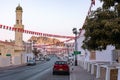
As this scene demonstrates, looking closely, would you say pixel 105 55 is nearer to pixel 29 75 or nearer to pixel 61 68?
pixel 61 68

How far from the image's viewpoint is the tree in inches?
664

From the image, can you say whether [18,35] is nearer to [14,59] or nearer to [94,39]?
[14,59]

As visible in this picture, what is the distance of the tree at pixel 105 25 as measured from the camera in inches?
664

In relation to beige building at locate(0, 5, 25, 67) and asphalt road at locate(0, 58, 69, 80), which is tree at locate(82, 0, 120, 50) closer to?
asphalt road at locate(0, 58, 69, 80)

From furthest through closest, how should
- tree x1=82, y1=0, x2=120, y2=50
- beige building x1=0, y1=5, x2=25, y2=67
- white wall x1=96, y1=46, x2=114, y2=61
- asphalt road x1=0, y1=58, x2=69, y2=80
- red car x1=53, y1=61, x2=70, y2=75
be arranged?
beige building x1=0, y1=5, x2=25, y2=67, red car x1=53, y1=61, x2=70, y2=75, white wall x1=96, y1=46, x2=114, y2=61, asphalt road x1=0, y1=58, x2=69, y2=80, tree x1=82, y1=0, x2=120, y2=50

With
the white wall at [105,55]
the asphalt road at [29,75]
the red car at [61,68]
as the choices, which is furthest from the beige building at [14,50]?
the red car at [61,68]

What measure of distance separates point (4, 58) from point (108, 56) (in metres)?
40.1

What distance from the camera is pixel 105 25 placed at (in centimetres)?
1697

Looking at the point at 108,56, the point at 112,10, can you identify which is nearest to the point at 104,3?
the point at 112,10

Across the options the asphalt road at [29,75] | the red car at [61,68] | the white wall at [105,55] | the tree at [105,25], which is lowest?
the asphalt road at [29,75]

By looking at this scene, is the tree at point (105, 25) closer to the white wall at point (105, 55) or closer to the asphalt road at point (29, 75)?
the asphalt road at point (29, 75)

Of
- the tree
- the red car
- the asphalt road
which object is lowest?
the asphalt road

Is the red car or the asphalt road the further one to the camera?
the red car

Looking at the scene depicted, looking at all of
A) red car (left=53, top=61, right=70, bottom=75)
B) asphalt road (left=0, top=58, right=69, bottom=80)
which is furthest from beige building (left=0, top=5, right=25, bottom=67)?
red car (left=53, top=61, right=70, bottom=75)
